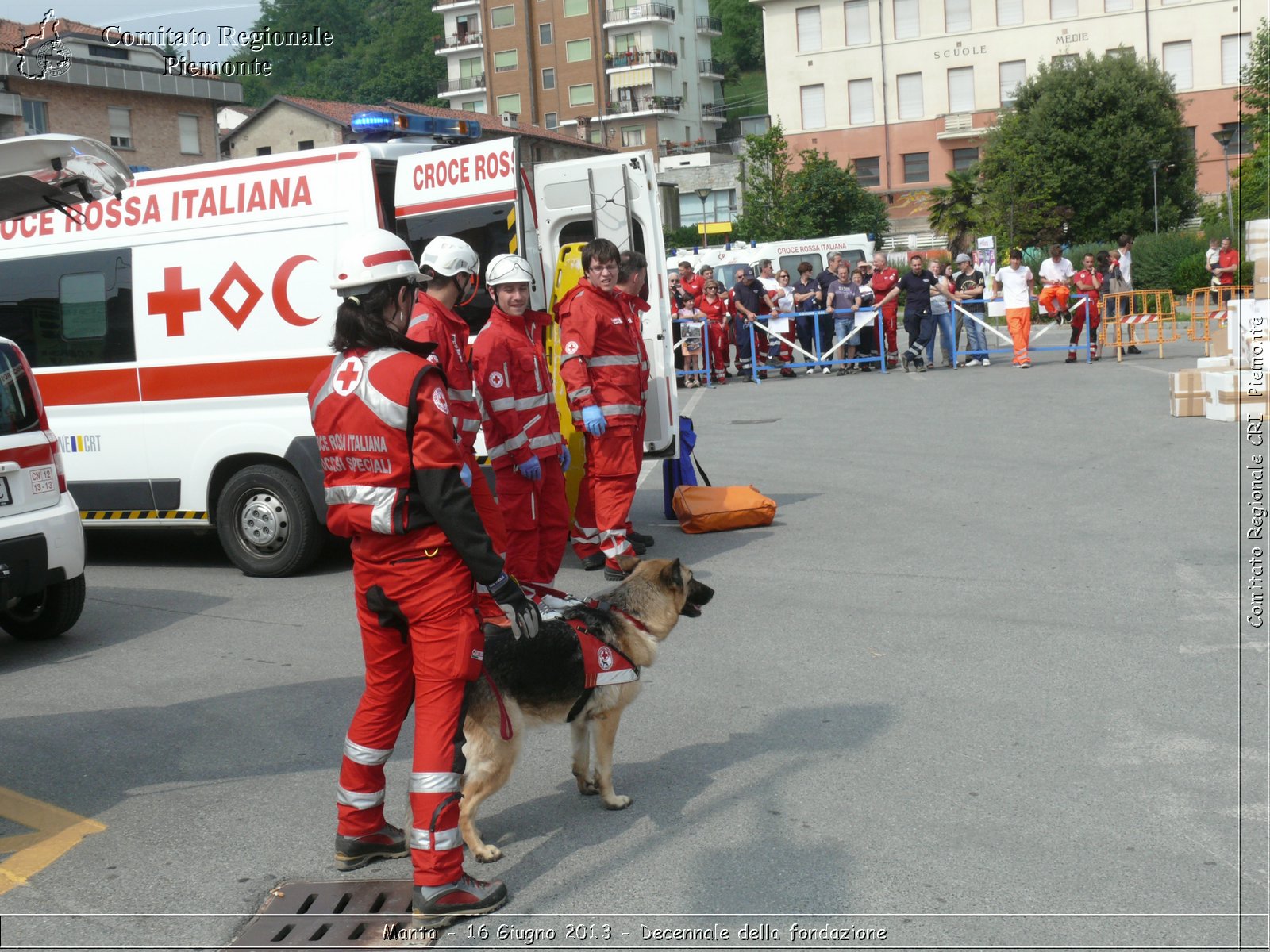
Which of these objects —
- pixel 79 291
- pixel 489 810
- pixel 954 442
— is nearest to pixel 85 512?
pixel 79 291

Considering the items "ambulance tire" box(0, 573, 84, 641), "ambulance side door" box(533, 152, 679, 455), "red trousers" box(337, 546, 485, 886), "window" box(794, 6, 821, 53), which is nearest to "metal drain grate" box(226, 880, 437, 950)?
"red trousers" box(337, 546, 485, 886)

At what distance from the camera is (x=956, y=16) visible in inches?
2596

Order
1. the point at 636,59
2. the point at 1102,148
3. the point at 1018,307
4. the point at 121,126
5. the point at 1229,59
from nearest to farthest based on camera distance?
the point at 1018,307 < the point at 1102,148 < the point at 121,126 < the point at 1229,59 < the point at 636,59

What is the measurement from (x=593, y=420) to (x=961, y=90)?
2533 inches

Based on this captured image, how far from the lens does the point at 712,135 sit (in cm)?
9856

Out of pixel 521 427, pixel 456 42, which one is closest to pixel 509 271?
pixel 521 427

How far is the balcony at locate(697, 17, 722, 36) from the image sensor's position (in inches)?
3799

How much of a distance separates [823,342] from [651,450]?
45.2 ft

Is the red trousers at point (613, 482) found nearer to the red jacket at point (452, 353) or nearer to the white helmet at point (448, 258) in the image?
the red jacket at point (452, 353)

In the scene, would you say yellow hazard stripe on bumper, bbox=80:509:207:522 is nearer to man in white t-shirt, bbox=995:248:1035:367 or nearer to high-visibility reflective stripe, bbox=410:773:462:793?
high-visibility reflective stripe, bbox=410:773:462:793

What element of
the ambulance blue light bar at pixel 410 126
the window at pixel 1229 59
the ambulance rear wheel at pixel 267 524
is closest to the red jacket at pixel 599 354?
the ambulance blue light bar at pixel 410 126

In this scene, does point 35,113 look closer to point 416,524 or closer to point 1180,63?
point 1180,63

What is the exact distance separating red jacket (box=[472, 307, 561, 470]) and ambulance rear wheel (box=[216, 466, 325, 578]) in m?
2.08

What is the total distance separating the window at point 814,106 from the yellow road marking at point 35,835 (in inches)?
2689
